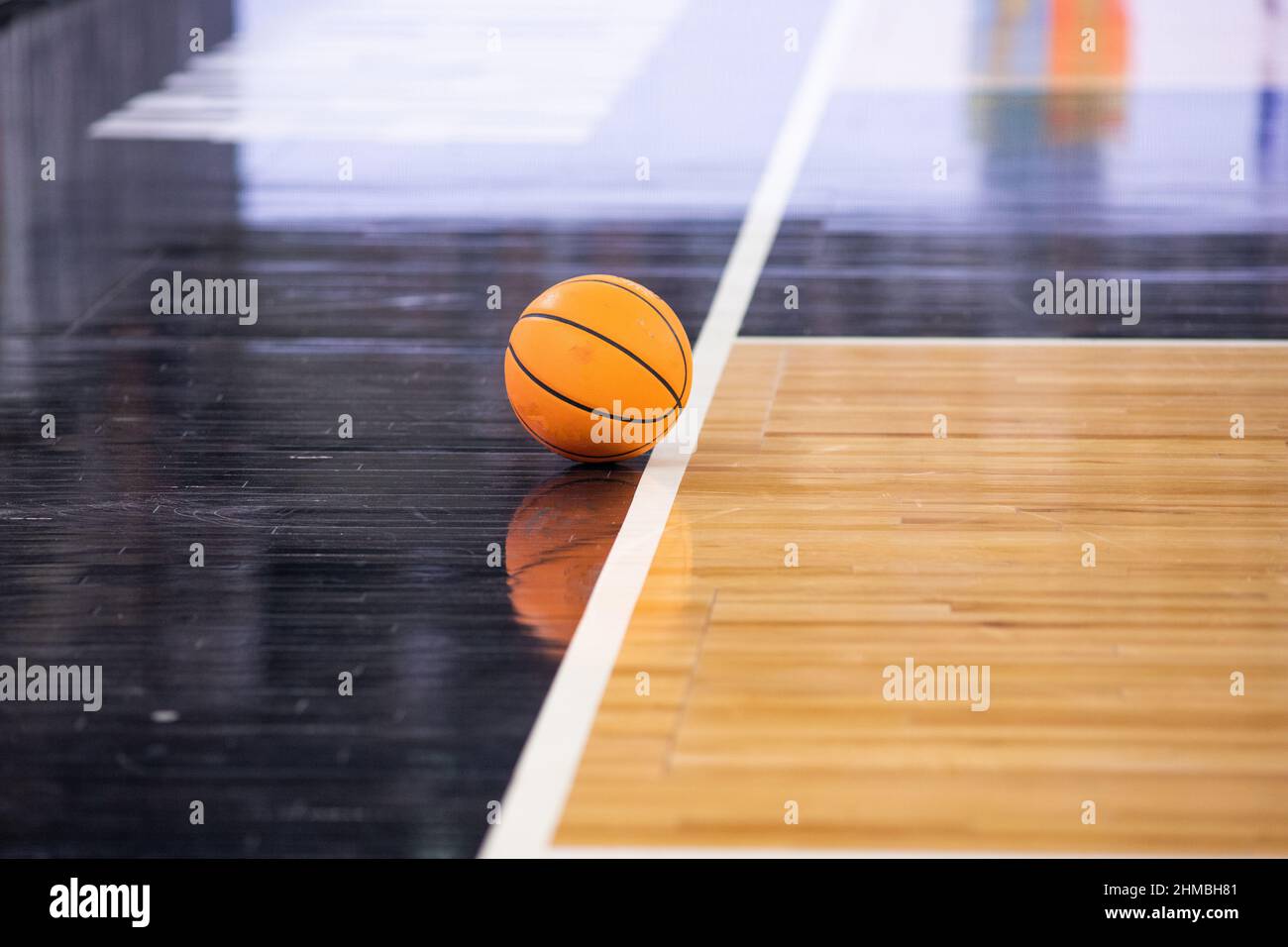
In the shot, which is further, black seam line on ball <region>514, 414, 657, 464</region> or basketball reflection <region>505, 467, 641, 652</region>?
black seam line on ball <region>514, 414, 657, 464</region>

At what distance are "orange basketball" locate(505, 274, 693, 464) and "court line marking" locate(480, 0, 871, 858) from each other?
0.58ft

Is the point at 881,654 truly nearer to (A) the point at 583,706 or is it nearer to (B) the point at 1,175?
(A) the point at 583,706

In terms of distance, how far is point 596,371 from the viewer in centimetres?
508

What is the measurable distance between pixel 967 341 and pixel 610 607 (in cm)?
265

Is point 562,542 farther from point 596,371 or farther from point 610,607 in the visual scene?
point 596,371

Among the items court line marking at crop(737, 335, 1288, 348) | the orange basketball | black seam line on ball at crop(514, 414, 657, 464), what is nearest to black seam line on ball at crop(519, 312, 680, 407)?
the orange basketball

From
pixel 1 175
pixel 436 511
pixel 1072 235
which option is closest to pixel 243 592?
pixel 436 511

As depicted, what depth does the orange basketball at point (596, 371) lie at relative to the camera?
200 inches

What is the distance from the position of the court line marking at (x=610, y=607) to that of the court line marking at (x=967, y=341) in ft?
0.65

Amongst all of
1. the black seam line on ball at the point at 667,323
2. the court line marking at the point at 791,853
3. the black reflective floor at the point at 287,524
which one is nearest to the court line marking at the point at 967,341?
the black reflective floor at the point at 287,524

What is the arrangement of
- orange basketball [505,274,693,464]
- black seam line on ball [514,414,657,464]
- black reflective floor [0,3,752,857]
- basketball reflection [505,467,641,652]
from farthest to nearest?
black seam line on ball [514,414,657,464], orange basketball [505,274,693,464], basketball reflection [505,467,641,652], black reflective floor [0,3,752,857]

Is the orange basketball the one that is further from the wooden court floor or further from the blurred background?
the wooden court floor

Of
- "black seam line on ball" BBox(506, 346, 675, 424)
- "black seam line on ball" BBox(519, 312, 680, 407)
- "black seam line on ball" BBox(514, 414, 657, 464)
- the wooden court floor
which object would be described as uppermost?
"black seam line on ball" BBox(519, 312, 680, 407)

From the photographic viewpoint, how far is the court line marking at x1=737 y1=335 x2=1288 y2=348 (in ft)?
21.2
